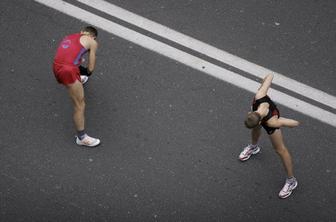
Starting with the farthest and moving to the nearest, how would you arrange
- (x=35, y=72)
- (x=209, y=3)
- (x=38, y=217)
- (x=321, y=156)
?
(x=209, y=3) < (x=35, y=72) < (x=321, y=156) < (x=38, y=217)

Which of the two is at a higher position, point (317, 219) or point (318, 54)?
point (318, 54)

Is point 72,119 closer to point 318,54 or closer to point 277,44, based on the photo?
point 277,44

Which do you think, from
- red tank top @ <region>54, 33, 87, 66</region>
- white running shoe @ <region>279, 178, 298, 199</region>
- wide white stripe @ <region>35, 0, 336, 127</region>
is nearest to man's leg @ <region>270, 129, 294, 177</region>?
white running shoe @ <region>279, 178, 298, 199</region>

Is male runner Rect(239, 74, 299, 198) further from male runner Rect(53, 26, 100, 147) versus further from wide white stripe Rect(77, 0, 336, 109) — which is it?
male runner Rect(53, 26, 100, 147)

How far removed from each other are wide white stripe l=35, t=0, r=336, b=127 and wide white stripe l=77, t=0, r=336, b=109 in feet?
0.49

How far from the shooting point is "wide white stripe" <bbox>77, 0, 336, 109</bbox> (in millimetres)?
7484

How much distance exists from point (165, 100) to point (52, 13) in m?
2.28

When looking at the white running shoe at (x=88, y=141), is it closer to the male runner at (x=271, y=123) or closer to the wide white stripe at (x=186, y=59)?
the wide white stripe at (x=186, y=59)

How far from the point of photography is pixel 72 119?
7266mm

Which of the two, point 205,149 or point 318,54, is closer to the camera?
point 205,149

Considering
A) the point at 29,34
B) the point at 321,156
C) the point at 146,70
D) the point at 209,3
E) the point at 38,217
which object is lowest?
the point at 38,217

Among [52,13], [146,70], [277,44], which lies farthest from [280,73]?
[52,13]

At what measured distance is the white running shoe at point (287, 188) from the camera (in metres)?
6.79

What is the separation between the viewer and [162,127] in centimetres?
721
